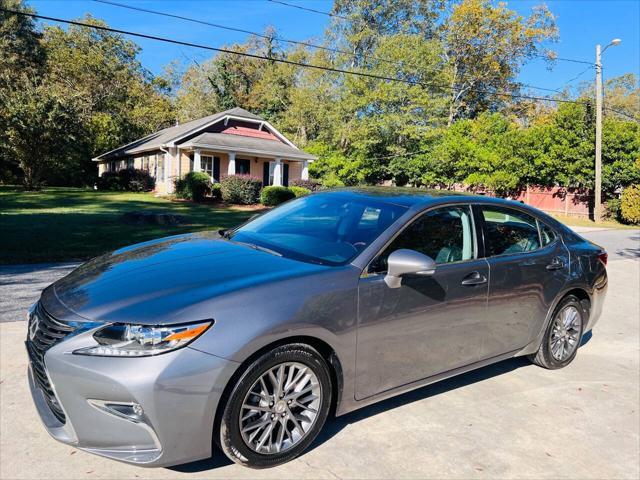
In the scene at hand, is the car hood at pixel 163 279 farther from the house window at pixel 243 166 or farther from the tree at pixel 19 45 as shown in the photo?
the tree at pixel 19 45

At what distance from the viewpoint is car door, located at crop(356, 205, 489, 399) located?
3137 mm

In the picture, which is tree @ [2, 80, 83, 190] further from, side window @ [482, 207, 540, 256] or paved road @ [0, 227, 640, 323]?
side window @ [482, 207, 540, 256]

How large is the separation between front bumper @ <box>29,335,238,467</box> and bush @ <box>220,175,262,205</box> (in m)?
22.7

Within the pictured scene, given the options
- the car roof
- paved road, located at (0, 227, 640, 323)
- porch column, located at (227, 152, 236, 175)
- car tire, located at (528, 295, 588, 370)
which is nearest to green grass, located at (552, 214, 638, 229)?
porch column, located at (227, 152, 236, 175)

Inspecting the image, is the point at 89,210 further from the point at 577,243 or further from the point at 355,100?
the point at 355,100

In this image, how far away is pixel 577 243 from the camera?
4770 mm

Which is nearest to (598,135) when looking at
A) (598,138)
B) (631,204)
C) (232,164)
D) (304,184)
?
(598,138)

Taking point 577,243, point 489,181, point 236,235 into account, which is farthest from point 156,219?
point 489,181

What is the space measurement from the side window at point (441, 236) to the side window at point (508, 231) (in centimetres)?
21

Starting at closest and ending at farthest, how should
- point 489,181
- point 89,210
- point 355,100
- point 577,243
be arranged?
point 577,243
point 89,210
point 489,181
point 355,100

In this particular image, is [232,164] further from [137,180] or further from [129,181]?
[129,181]

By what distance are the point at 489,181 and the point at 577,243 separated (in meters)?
27.7

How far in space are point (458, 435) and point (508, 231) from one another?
5.80ft

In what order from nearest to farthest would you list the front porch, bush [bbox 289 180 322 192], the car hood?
the car hood < the front porch < bush [bbox 289 180 322 192]
